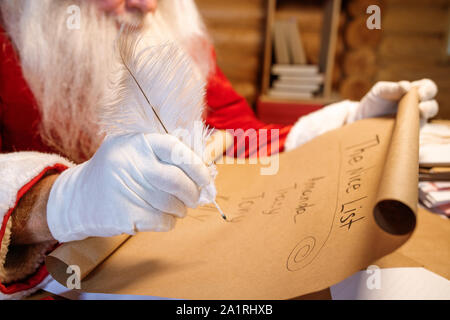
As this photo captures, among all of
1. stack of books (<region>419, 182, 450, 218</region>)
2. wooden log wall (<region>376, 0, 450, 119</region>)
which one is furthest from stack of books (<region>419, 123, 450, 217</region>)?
wooden log wall (<region>376, 0, 450, 119</region>)

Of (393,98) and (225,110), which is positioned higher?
(393,98)

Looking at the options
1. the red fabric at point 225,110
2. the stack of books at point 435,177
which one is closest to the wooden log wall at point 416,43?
the red fabric at point 225,110

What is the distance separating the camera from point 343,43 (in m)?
2.50

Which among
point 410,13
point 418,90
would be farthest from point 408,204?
point 410,13

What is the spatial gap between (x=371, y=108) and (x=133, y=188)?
0.76 m

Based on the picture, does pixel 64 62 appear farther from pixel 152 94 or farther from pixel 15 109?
pixel 152 94

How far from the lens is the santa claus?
0.45m

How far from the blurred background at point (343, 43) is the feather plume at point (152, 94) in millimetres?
1797

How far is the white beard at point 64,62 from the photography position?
0.74m

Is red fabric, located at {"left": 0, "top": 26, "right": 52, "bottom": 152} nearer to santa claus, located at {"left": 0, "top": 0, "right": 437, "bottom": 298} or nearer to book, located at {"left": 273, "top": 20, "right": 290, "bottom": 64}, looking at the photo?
santa claus, located at {"left": 0, "top": 0, "right": 437, "bottom": 298}

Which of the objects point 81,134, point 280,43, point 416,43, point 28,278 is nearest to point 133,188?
point 28,278

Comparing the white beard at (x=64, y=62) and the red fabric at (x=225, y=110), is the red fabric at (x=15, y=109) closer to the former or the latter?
the white beard at (x=64, y=62)

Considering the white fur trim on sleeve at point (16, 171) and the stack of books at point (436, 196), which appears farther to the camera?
the stack of books at point (436, 196)

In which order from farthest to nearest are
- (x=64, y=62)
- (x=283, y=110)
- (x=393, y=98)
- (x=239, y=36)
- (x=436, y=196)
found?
(x=239, y=36) < (x=283, y=110) < (x=393, y=98) < (x=64, y=62) < (x=436, y=196)
